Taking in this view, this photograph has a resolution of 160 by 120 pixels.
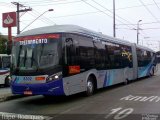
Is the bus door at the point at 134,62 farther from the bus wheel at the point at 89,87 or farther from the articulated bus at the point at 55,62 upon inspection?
the bus wheel at the point at 89,87

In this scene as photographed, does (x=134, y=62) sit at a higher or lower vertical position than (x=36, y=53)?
lower

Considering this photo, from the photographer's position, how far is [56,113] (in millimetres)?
11250

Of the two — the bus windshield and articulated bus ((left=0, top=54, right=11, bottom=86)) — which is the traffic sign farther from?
the bus windshield

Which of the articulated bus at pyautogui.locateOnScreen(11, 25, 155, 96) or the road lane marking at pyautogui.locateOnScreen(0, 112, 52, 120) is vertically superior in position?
the articulated bus at pyautogui.locateOnScreen(11, 25, 155, 96)

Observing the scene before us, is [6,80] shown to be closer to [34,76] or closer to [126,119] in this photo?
[34,76]

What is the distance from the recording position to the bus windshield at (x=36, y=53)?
44.4ft

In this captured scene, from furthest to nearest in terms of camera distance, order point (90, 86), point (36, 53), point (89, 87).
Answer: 1. point (90, 86)
2. point (89, 87)
3. point (36, 53)

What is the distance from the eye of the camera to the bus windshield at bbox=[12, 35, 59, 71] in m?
13.5

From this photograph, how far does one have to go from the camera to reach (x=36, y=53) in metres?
13.7

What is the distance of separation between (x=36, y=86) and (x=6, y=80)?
41.6ft

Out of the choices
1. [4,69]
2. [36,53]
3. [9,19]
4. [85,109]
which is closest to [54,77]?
[36,53]

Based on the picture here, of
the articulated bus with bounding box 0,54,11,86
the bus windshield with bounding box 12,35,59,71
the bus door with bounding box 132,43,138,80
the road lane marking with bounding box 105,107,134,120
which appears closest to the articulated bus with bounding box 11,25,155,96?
the bus windshield with bounding box 12,35,59,71

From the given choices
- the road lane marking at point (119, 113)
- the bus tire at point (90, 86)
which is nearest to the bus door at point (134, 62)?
the bus tire at point (90, 86)

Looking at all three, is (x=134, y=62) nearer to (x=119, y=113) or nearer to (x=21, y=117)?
(x=119, y=113)
